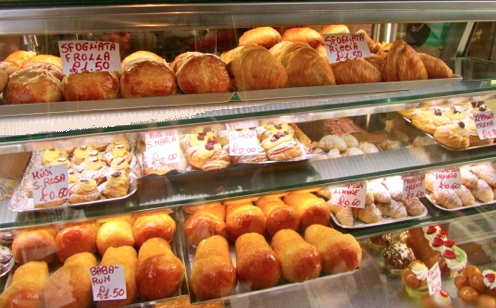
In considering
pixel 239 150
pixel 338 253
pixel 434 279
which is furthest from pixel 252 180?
pixel 434 279

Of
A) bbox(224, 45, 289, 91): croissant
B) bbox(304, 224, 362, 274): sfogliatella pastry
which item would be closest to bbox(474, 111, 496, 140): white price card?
bbox(304, 224, 362, 274): sfogliatella pastry

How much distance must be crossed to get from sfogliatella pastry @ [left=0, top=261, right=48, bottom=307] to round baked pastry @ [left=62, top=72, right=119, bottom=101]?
0.80 metres

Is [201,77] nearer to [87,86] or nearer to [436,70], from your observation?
[87,86]

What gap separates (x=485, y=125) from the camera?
2.14 m

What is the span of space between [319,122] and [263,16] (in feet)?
3.57

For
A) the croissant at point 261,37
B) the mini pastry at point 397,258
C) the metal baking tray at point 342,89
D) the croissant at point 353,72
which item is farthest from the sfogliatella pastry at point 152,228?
the mini pastry at point 397,258

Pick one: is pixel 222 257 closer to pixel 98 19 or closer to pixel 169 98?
pixel 169 98

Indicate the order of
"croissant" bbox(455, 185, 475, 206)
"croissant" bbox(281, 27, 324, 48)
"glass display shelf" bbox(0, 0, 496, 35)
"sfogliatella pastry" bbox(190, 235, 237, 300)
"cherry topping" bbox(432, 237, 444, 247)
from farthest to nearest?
1. "cherry topping" bbox(432, 237, 444, 247)
2. "croissant" bbox(455, 185, 475, 206)
3. "croissant" bbox(281, 27, 324, 48)
4. "sfogliatella pastry" bbox(190, 235, 237, 300)
5. "glass display shelf" bbox(0, 0, 496, 35)

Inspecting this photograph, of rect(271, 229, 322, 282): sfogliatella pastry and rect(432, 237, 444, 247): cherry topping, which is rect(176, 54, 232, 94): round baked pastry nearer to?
rect(271, 229, 322, 282): sfogliatella pastry

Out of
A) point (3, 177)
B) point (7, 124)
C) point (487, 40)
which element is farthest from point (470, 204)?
point (3, 177)

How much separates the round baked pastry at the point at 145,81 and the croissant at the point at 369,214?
1.26 meters

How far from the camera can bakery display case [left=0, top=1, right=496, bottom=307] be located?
56.2 inches

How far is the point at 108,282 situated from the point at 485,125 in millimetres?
1955

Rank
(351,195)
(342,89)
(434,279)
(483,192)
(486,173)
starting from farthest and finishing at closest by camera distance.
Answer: (486,173), (483,192), (434,279), (351,195), (342,89)
